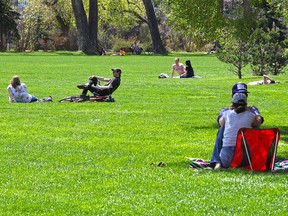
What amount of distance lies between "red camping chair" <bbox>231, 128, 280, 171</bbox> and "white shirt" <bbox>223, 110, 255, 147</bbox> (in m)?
0.31

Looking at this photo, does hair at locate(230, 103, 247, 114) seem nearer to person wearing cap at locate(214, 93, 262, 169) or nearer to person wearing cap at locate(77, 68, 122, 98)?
person wearing cap at locate(214, 93, 262, 169)

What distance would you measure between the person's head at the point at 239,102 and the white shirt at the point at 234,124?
0.06 meters

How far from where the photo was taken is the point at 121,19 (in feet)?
305

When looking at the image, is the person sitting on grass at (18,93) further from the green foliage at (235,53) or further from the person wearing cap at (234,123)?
the green foliage at (235,53)

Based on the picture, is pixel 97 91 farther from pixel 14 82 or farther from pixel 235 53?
pixel 235 53

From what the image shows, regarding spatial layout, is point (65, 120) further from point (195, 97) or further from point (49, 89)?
A: point (49, 89)

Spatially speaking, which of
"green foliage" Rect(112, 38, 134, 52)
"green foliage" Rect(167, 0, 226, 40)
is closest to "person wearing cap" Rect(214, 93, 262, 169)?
"green foliage" Rect(167, 0, 226, 40)

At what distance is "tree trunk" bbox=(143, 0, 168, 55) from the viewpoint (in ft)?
256

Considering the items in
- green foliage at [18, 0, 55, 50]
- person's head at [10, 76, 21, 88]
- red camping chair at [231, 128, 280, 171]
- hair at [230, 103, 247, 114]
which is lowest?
green foliage at [18, 0, 55, 50]

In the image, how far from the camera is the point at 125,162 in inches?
498

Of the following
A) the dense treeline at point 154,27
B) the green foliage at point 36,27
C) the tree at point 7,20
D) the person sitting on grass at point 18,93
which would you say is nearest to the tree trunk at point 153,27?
the dense treeline at point 154,27

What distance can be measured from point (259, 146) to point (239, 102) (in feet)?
2.48

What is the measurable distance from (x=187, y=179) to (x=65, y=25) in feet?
287

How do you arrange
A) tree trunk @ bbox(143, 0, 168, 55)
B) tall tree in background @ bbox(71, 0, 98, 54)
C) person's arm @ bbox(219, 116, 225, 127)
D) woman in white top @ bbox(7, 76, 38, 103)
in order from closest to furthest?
person's arm @ bbox(219, 116, 225, 127) → woman in white top @ bbox(7, 76, 38, 103) → tall tree in background @ bbox(71, 0, 98, 54) → tree trunk @ bbox(143, 0, 168, 55)
